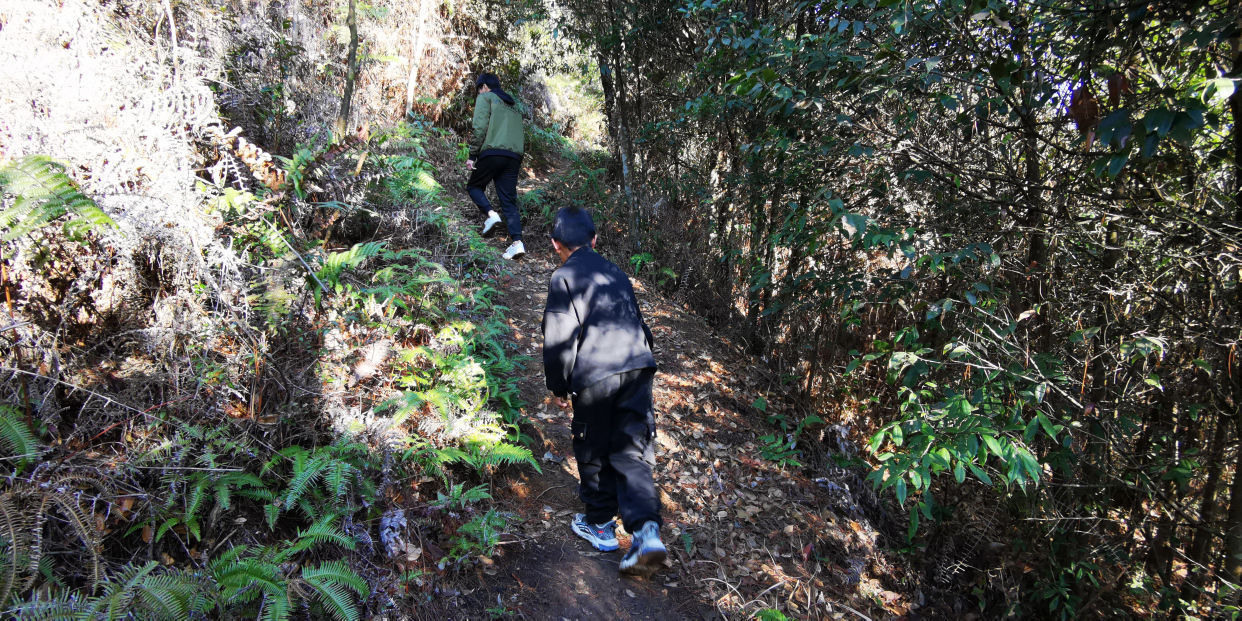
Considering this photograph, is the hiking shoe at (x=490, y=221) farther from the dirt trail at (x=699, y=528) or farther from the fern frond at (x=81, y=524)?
the fern frond at (x=81, y=524)

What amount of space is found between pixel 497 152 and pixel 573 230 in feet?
14.7

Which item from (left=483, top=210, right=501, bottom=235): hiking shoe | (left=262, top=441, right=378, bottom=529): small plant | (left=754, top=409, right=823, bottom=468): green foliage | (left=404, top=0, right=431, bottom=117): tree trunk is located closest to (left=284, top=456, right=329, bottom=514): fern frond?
(left=262, top=441, right=378, bottom=529): small plant

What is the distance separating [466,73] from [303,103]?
5696 millimetres

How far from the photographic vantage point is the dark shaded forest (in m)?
2.69

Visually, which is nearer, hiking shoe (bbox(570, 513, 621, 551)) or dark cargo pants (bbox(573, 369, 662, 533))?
dark cargo pants (bbox(573, 369, 662, 533))

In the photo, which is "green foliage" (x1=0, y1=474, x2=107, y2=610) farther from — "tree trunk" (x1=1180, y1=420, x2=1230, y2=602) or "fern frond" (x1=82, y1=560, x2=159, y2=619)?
"tree trunk" (x1=1180, y1=420, x2=1230, y2=602)

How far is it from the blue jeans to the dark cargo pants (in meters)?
4.98

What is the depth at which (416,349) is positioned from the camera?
4.05m

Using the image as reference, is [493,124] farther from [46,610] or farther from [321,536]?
[46,610]

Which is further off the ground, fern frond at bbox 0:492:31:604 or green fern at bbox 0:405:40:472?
green fern at bbox 0:405:40:472

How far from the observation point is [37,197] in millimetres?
2678

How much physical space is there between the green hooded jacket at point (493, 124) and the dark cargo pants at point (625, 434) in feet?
16.9

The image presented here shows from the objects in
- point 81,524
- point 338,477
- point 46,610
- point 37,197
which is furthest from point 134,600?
point 37,197

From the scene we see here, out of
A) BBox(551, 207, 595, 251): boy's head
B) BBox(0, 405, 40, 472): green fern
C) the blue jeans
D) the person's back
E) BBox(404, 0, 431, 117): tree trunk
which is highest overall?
BBox(404, 0, 431, 117): tree trunk
